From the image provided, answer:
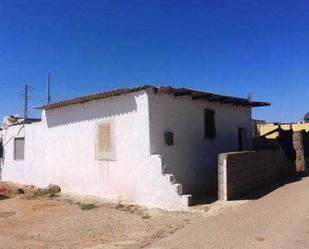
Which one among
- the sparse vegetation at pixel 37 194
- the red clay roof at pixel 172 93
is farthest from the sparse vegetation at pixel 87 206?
the red clay roof at pixel 172 93

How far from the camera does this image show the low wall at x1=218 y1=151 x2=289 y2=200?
1133cm

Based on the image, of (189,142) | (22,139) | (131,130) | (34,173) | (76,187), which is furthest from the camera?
(22,139)

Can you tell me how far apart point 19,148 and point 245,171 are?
1120cm

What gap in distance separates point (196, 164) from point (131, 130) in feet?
8.74

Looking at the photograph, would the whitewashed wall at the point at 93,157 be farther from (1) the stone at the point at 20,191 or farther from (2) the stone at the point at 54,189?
(1) the stone at the point at 20,191

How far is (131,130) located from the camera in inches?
488

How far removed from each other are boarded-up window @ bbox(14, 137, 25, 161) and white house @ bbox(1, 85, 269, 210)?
147cm

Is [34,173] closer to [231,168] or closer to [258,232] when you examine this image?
[231,168]

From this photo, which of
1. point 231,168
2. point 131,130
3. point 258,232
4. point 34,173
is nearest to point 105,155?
point 131,130

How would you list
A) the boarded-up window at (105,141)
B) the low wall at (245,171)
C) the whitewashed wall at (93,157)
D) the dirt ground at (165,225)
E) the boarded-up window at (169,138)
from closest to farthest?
the dirt ground at (165,225), the low wall at (245,171), the whitewashed wall at (93,157), the boarded-up window at (169,138), the boarded-up window at (105,141)

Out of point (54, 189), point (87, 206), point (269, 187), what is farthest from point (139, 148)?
Result: point (54, 189)

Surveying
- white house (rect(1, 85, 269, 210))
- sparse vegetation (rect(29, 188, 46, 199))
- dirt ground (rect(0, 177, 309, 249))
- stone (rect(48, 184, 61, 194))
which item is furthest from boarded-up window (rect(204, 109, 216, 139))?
sparse vegetation (rect(29, 188, 46, 199))

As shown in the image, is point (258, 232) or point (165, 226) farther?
point (165, 226)

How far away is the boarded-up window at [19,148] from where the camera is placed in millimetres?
18516
